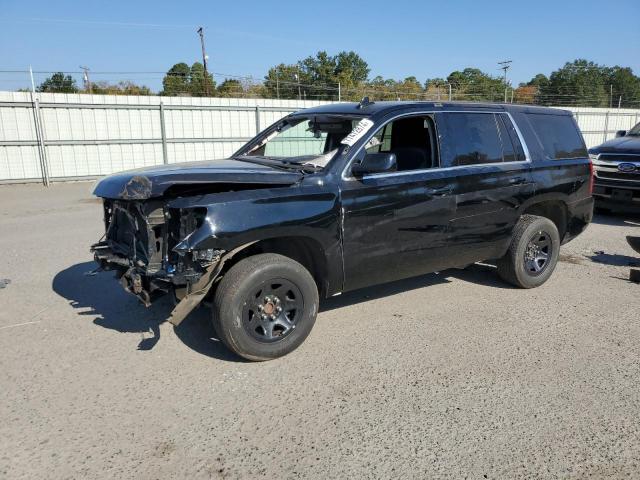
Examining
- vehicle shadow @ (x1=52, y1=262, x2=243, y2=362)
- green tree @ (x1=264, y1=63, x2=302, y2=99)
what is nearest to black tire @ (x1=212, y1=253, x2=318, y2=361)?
vehicle shadow @ (x1=52, y1=262, x2=243, y2=362)

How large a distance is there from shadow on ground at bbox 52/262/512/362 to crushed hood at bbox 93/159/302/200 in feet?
4.12

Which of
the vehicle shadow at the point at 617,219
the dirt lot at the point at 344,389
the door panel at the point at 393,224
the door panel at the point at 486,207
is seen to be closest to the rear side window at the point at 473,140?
the door panel at the point at 486,207

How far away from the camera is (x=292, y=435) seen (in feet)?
9.91

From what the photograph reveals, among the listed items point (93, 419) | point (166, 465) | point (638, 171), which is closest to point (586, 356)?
point (166, 465)

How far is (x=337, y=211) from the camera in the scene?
4.06 meters

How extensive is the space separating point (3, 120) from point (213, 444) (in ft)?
49.0

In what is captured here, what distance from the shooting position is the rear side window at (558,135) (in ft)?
18.3

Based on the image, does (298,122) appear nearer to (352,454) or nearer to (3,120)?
(352,454)

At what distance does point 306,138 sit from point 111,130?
40.2 ft

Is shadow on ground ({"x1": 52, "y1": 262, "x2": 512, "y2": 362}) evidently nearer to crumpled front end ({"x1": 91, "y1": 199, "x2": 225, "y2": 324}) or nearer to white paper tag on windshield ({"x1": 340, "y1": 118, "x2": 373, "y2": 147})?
crumpled front end ({"x1": 91, "y1": 199, "x2": 225, "y2": 324})

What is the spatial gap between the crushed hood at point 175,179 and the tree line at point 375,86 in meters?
19.7

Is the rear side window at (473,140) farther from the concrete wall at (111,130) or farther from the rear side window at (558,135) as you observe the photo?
the concrete wall at (111,130)

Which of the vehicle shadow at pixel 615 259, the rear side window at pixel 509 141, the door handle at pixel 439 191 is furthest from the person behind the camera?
the vehicle shadow at pixel 615 259

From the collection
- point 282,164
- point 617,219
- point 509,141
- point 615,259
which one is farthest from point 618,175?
point 282,164
